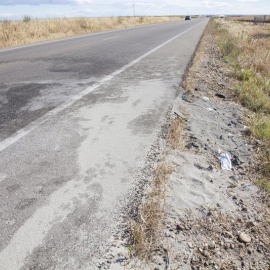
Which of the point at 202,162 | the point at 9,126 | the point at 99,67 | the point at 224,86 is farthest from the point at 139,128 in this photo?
the point at 99,67

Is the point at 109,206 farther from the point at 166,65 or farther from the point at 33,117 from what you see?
the point at 166,65

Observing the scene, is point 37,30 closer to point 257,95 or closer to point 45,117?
point 45,117

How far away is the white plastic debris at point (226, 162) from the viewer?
8.92 ft

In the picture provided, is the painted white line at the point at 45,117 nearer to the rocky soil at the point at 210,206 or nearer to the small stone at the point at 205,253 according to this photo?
the rocky soil at the point at 210,206

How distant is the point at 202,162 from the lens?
2729 millimetres

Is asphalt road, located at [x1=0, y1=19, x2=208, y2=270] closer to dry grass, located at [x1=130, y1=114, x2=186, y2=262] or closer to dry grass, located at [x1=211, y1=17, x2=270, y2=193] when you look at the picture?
dry grass, located at [x1=130, y1=114, x2=186, y2=262]

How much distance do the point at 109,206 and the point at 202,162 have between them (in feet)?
4.03

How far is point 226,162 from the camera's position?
2.82m

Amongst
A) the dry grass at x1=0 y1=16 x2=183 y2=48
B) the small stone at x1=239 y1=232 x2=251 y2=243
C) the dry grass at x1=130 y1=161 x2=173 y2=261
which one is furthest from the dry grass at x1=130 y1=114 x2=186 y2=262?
the dry grass at x1=0 y1=16 x2=183 y2=48

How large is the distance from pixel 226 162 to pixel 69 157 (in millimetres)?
1687

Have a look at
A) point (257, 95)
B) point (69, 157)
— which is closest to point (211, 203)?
point (69, 157)

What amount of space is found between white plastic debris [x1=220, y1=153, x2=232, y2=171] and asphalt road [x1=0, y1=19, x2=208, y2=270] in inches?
31.6

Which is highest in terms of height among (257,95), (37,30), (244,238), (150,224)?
(37,30)

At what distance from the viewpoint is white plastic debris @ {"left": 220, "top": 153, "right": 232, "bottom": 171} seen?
2720mm
